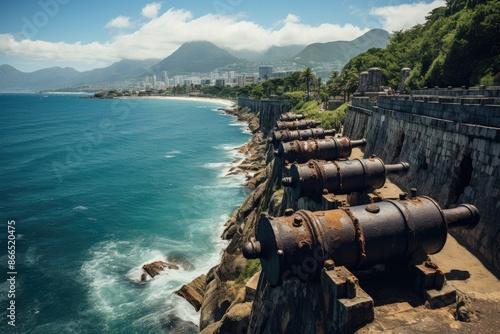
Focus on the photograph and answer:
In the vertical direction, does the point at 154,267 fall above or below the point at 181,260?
above

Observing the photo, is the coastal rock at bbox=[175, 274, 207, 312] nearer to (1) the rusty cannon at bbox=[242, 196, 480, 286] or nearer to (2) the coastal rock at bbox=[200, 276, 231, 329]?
(2) the coastal rock at bbox=[200, 276, 231, 329]

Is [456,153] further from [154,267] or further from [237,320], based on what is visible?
[154,267]

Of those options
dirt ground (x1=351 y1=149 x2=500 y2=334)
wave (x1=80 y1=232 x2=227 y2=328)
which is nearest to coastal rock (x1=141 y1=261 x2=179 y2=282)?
wave (x1=80 y1=232 x2=227 y2=328)

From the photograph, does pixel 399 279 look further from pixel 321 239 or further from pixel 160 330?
pixel 160 330

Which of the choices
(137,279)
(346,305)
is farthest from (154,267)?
(346,305)

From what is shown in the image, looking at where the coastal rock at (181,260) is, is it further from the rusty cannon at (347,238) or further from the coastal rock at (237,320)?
the rusty cannon at (347,238)

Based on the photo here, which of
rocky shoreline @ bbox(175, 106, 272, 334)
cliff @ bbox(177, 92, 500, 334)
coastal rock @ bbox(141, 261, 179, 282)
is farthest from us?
coastal rock @ bbox(141, 261, 179, 282)
